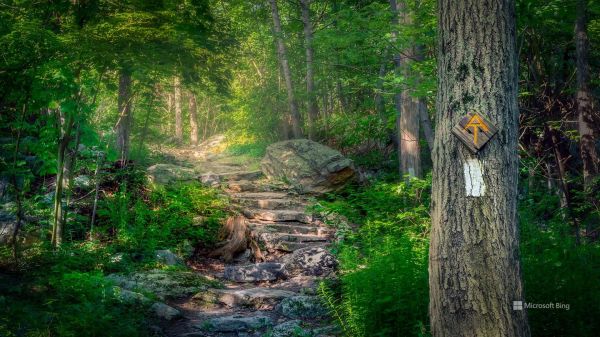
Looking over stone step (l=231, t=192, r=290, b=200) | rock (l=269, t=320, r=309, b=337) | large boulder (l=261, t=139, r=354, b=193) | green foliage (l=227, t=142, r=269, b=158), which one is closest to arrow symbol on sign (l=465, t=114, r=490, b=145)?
rock (l=269, t=320, r=309, b=337)

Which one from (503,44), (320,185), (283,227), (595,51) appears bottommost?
(283,227)

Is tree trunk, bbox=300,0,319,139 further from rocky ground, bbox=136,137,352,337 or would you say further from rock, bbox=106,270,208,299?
rock, bbox=106,270,208,299

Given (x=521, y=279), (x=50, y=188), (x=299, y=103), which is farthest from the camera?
(x=299, y=103)

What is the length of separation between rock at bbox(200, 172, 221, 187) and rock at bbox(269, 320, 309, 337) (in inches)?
→ 315

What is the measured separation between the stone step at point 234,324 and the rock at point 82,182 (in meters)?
5.46

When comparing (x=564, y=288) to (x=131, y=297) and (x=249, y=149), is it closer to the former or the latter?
(x=131, y=297)

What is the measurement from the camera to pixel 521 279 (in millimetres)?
3398

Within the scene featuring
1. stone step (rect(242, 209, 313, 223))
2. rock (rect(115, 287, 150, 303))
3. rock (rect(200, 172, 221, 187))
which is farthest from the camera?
rock (rect(200, 172, 221, 187))

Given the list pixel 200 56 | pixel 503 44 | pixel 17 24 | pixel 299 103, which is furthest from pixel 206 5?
pixel 299 103

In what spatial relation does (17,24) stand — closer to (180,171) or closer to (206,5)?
(206,5)

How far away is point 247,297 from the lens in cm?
643

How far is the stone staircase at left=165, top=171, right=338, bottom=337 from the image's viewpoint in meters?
5.37

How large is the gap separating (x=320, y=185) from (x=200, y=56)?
5304mm

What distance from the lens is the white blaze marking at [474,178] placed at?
133 inches
